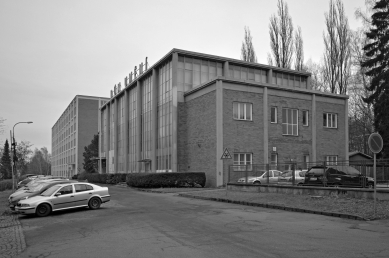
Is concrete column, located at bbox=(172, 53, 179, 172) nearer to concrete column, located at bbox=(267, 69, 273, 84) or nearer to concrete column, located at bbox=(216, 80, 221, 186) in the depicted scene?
concrete column, located at bbox=(216, 80, 221, 186)

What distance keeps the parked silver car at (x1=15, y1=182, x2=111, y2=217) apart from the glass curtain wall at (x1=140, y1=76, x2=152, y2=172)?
23.9 metres

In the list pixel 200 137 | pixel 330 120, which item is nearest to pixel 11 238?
pixel 200 137

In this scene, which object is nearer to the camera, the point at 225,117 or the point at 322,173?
the point at 322,173

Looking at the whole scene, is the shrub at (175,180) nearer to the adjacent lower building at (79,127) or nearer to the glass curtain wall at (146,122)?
the glass curtain wall at (146,122)

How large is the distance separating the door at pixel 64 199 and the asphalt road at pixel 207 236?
5.31 ft

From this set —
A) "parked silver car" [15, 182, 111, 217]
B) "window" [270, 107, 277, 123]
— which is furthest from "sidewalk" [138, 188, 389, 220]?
"window" [270, 107, 277, 123]

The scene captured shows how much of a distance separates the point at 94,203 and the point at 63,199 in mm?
1564

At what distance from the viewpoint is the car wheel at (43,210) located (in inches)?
637

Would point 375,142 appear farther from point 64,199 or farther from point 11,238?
point 64,199

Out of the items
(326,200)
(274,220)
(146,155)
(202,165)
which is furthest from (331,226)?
(146,155)

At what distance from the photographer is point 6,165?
86500 mm

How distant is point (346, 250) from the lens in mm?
7758

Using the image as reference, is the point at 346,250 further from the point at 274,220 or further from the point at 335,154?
the point at 335,154

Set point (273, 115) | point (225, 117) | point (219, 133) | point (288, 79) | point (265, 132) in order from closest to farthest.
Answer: point (219, 133)
point (225, 117)
point (265, 132)
point (273, 115)
point (288, 79)
